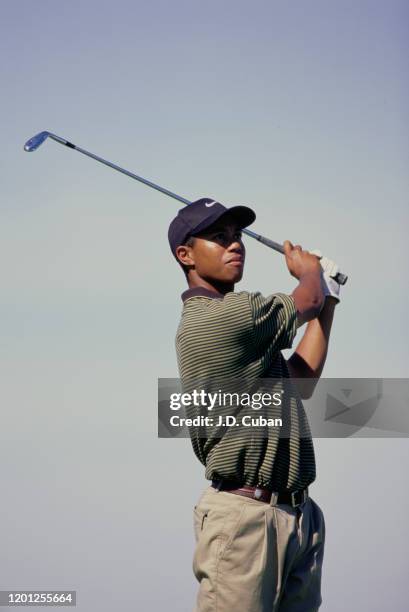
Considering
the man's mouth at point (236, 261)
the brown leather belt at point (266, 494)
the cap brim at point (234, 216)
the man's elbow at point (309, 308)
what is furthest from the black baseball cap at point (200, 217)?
the brown leather belt at point (266, 494)

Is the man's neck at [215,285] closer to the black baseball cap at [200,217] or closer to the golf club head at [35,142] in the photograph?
the black baseball cap at [200,217]

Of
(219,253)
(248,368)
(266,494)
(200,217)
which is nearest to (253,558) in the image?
(266,494)

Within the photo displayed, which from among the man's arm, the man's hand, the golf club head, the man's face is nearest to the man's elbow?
the man's hand

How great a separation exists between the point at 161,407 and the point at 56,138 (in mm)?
1658

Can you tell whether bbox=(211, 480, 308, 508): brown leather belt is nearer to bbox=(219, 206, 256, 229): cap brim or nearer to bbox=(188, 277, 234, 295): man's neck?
bbox=(188, 277, 234, 295): man's neck

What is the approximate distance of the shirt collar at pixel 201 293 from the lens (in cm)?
541

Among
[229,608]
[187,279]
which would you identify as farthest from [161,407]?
[229,608]

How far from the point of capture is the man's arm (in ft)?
18.2

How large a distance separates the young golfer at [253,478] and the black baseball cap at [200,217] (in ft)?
1.10

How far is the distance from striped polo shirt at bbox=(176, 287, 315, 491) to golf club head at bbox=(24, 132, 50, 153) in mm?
1809

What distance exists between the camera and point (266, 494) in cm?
516

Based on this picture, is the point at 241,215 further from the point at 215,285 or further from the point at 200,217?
the point at 215,285

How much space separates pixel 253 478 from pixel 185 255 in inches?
46.4

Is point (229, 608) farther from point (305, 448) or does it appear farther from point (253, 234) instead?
point (253, 234)
